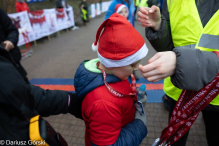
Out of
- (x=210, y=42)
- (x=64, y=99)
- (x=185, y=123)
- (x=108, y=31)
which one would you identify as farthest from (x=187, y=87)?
(x=64, y=99)

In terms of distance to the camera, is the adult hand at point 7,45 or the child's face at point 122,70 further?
the adult hand at point 7,45

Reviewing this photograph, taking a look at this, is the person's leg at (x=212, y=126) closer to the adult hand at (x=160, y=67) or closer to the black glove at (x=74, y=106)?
the adult hand at (x=160, y=67)

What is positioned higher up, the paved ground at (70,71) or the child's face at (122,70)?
the child's face at (122,70)

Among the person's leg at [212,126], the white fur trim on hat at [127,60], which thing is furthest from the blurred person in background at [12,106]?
the person's leg at [212,126]

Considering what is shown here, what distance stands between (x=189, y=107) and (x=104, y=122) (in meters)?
0.62

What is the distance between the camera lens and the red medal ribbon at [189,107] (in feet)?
2.82

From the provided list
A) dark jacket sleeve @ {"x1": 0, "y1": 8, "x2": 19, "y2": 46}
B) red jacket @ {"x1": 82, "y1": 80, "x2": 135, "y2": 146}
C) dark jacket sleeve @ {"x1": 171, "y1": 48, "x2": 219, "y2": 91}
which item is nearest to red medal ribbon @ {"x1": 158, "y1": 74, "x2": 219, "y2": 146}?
dark jacket sleeve @ {"x1": 171, "y1": 48, "x2": 219, "y2": 91}

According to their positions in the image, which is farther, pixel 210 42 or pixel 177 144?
pixel 177 144

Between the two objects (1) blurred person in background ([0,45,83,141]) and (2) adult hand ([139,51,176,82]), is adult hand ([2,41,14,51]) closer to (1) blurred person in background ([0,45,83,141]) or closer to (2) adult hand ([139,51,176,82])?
(1) blurred person in background ([0,45,83,141])

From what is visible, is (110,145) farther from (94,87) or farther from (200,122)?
(200,122)

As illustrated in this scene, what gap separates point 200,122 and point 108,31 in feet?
7.93

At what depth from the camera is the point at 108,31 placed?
3.25 feet

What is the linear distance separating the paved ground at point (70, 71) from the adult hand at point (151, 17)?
1.75m

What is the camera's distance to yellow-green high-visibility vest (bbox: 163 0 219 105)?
88 centimetres
